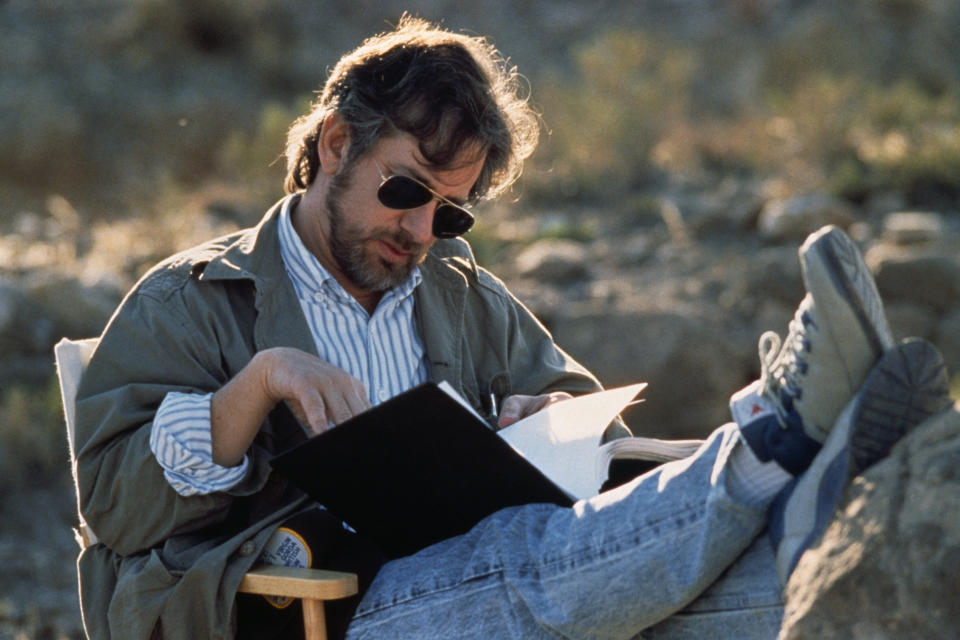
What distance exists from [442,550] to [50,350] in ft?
14.1

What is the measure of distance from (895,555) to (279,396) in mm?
1168

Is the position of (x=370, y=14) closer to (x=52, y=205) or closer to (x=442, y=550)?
(x=52, y=205)

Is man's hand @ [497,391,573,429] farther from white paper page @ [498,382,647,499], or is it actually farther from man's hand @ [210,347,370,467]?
man's hand @ [210,347,370,467]

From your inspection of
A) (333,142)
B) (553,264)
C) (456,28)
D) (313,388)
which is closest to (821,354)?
(313,388)

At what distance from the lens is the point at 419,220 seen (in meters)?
2.90

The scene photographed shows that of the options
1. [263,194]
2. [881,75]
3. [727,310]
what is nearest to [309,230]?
[727,310]

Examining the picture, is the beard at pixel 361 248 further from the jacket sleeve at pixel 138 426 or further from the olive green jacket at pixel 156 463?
the jacket sleeve at pixel 138 426

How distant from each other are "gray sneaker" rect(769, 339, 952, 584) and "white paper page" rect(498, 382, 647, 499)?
0.64 meters

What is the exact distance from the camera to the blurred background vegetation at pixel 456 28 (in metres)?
8.03

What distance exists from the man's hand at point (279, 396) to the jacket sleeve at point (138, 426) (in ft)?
0.46

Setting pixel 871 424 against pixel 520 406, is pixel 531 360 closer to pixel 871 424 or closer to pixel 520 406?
pixel 520 406

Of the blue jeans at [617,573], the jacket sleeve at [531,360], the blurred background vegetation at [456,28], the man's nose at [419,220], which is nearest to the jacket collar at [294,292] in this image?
the jacket sleeve at [531,360]

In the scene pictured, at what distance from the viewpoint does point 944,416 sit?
6.09ft

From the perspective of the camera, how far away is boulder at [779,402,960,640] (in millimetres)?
1729
